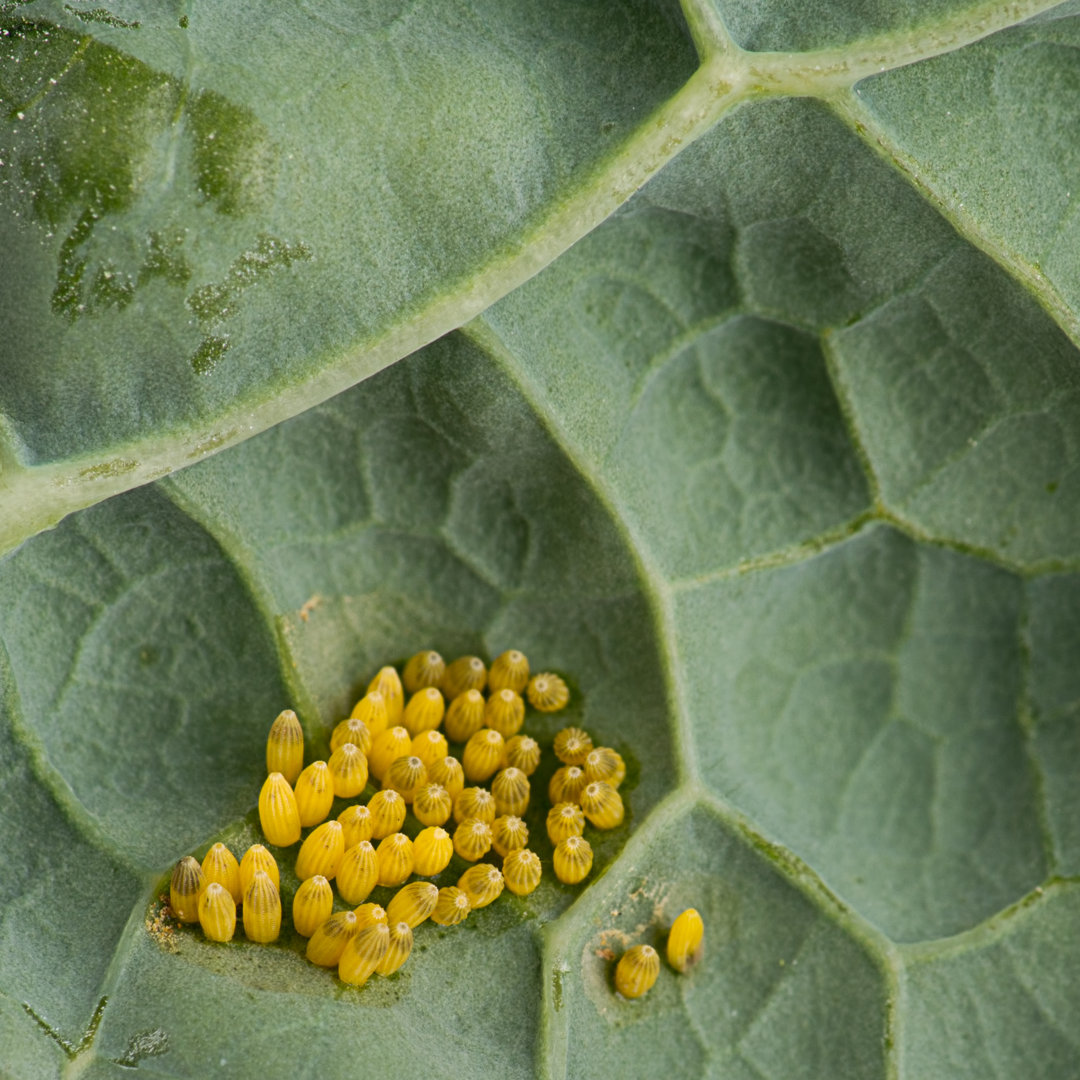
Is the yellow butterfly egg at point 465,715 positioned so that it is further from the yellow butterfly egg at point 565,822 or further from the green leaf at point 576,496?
the yellow butterfly egg at point 565,822

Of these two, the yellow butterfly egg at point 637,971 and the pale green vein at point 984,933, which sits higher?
the yellow butterfly egg at point 637,971

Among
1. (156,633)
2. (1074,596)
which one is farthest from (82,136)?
(1074,596)

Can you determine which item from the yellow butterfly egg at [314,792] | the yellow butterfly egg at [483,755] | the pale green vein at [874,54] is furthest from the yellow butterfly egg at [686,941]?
the pale green vein at [874,54]

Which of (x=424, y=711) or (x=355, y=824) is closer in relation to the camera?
(x=355, y=824)

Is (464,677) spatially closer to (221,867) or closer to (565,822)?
(565,822)

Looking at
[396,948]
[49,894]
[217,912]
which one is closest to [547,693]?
[396,948]

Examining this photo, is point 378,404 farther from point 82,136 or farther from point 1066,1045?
point 1066,1045
